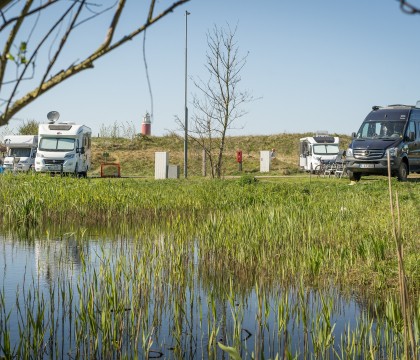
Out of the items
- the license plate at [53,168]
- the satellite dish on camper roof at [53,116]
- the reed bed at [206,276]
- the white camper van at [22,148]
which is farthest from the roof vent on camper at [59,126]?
the reed bed at [206,276]

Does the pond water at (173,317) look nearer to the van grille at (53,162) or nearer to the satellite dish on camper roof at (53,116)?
the van grille at (53,162)

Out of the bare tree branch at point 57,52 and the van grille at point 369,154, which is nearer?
the bare tree branch at point 57,52

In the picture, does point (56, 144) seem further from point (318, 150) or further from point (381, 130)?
point (381, 130)

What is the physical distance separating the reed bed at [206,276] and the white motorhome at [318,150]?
809 inches

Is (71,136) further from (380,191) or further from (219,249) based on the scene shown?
(219,249)

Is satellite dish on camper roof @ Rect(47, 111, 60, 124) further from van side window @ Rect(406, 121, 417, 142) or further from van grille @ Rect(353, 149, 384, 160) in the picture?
van side window @ Rect(406, 121, 417, 142)

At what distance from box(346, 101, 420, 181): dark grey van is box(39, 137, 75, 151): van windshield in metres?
14.7

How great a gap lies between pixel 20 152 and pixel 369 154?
2141 centimetres

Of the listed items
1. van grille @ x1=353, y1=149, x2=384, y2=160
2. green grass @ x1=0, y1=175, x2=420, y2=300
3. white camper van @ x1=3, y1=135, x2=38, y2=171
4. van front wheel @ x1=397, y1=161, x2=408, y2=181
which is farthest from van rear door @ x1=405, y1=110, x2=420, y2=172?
white camper van @ x1=3, y1=135, x2=38, y2=171

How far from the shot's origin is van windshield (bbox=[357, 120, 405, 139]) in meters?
26.0

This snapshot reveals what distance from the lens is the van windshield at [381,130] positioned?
2602 cm

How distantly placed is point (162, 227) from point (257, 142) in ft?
144

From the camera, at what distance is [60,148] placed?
34.2 metres

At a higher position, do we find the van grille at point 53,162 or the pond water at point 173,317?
the van grille at point 53,162
